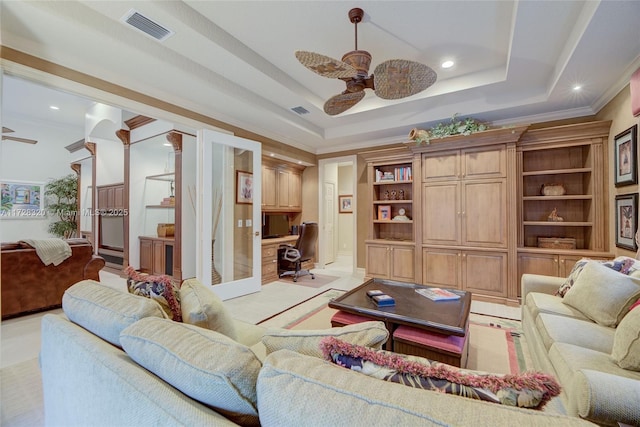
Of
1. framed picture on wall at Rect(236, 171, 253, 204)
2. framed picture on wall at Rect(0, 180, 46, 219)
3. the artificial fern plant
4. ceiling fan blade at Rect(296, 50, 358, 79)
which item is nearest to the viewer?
ceiling fan blade at Rect(296, 50, 358, 79)

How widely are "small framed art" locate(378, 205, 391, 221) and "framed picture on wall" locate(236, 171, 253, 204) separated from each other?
2.25 meters

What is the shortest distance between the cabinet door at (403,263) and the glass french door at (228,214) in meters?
2.19

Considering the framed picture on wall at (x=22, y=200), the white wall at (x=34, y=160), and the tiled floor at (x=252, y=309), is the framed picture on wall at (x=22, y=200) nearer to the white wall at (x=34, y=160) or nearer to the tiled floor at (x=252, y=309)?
the white wall at (x=34, y=160)

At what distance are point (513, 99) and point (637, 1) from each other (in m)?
1.99

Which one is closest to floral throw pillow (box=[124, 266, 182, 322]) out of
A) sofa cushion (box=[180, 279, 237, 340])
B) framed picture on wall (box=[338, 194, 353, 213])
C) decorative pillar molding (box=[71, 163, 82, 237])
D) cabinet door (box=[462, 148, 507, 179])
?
sofa cushion (box=[180, 279, 237, 340])

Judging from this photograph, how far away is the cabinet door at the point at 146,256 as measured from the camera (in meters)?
5.09

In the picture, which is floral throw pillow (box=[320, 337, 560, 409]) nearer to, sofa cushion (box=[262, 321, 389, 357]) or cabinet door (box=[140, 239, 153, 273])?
sofa cushion (box=[262, 321, 389, 357])

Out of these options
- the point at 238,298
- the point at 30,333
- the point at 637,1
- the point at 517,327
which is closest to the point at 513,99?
the point at 637,1

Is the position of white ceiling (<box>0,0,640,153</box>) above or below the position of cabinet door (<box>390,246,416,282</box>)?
above

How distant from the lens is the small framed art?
4.88m

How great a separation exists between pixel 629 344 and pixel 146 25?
3.71 m

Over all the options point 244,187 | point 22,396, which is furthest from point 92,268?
point 244,187

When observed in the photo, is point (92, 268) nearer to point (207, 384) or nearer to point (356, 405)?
point (207, 384)

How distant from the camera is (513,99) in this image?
12.1 feet
